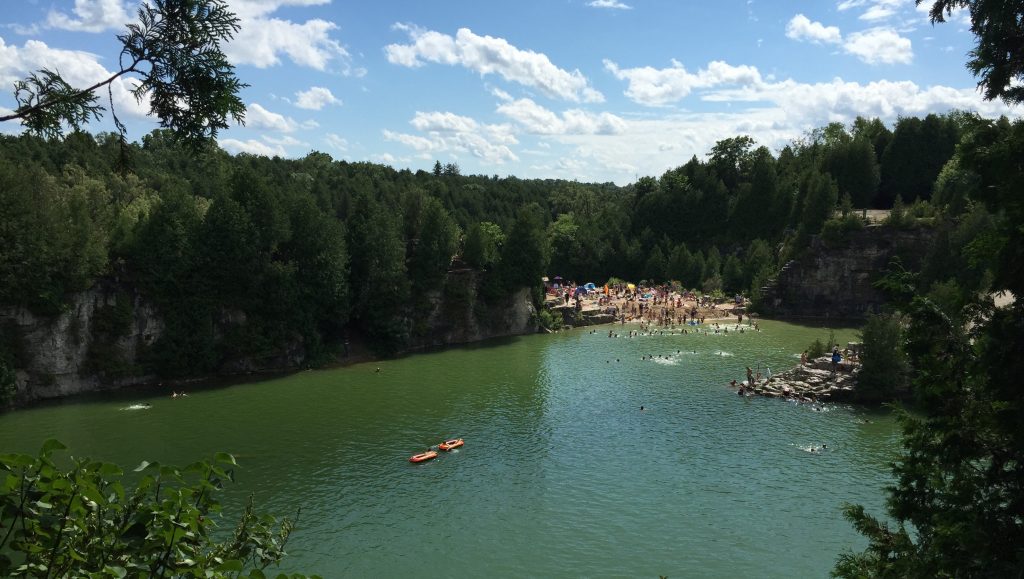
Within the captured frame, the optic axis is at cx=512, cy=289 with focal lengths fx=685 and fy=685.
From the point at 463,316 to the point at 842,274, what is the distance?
4050 centimetres

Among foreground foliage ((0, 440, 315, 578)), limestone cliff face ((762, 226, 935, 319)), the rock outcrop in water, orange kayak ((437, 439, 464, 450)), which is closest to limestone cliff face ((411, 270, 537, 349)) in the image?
orange kayak ((437, 439, 464, 450))

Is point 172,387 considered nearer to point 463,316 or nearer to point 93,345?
point 93,345

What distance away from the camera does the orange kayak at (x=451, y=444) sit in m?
32.2

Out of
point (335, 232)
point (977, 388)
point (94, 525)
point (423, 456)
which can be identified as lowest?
point (423, 456)

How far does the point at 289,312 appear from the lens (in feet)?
156

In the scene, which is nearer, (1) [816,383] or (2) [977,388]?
(2) [977,388]

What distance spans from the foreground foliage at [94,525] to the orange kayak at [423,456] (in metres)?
25.1

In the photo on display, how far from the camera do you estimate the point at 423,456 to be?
3077cm

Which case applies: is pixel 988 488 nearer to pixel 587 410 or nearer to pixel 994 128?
pixel 994 128

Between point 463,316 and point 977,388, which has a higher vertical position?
point 977,388

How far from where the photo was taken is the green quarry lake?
22.9m

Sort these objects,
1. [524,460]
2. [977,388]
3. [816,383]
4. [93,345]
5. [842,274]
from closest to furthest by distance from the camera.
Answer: [977,388] → [524,460] → [93,345] → [816,383] → [842,274]

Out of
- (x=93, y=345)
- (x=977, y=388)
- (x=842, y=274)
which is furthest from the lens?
(x=842, y=274)

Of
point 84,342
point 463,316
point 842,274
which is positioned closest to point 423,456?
point 84,342
